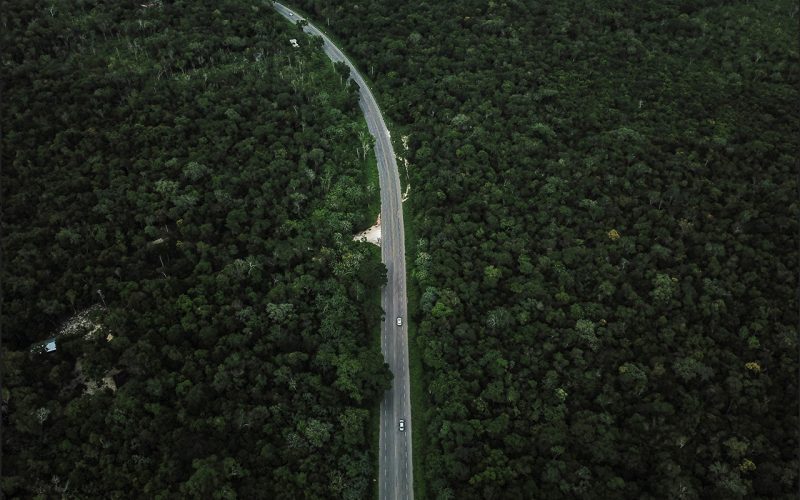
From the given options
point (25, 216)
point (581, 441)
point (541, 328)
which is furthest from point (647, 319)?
point (25, 216)

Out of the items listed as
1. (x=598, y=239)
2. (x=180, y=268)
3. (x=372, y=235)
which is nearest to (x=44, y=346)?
(x=180, y=268)

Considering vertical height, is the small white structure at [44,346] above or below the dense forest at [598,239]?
below

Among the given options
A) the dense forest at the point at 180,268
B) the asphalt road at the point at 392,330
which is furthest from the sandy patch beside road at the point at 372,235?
the dense forest at the point at 180,268

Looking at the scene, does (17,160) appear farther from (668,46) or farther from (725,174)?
(668,46)

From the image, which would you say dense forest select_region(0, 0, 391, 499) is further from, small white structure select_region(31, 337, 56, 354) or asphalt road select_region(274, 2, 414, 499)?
asphalt road select_region(274, 2, 414, 499)

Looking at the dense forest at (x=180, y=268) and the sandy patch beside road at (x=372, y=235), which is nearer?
the dense forest at (x=180, y=268)

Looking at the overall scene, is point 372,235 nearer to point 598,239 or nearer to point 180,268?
point 180,268

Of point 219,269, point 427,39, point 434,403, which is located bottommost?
point 434,403

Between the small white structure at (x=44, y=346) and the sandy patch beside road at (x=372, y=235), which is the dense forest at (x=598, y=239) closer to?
the sandy patch beside road at (x=372, y=235)
